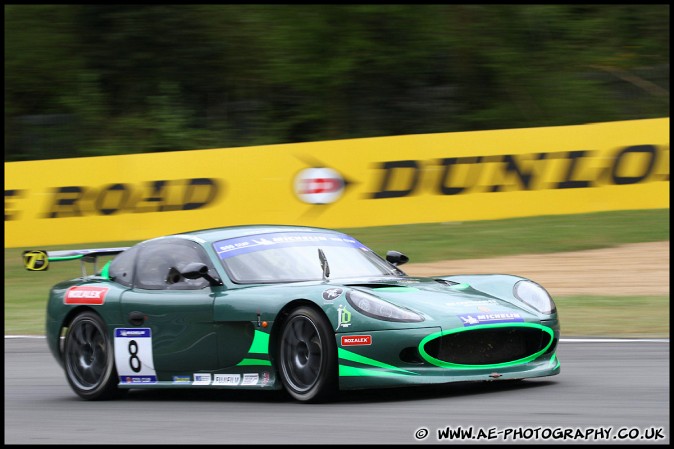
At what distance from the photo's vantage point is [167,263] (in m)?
8.20

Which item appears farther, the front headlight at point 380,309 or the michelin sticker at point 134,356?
the michelin sticker at point 134,356

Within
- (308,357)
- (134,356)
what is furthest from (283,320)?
(134,356)

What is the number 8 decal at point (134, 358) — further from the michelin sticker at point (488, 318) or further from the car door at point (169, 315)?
the michelin sticker at point (488, 318)

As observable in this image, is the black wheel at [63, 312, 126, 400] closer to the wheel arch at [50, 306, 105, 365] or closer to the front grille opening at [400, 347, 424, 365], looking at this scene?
the wheel arch at [50, 306, 105, 365]

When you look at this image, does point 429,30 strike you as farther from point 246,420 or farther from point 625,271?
point 246,420

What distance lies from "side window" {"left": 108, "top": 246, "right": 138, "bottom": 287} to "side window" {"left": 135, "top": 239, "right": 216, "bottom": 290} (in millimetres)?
73

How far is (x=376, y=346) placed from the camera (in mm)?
6660

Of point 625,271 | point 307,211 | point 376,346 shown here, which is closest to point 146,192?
point 307,211

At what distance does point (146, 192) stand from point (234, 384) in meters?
11.1

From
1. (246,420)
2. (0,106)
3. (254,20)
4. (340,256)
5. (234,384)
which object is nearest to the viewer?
(246,420)

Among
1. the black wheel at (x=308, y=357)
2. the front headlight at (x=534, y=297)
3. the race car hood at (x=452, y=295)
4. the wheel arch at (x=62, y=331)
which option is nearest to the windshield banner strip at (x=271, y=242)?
the race car hood at (x=452, y=295)

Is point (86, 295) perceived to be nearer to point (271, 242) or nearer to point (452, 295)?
point (271, 242)

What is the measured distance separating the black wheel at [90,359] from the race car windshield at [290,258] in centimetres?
112

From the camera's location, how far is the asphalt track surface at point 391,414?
5586 mm
